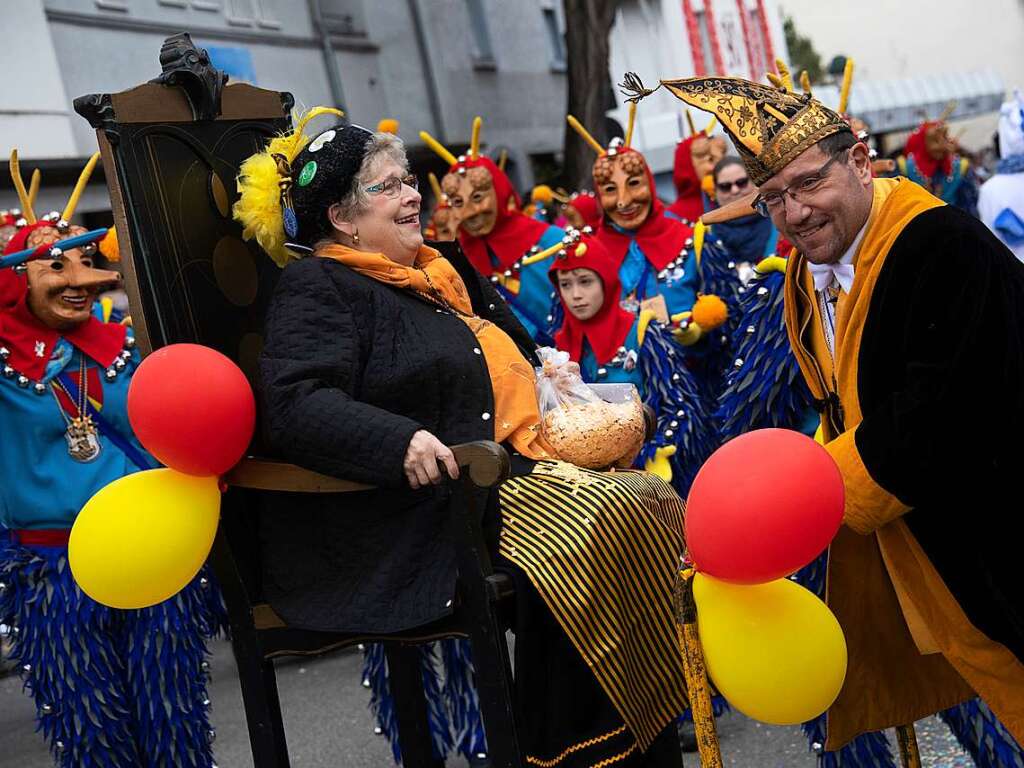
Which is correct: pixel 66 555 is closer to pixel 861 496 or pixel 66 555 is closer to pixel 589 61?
pixel 861 496

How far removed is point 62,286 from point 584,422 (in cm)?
183

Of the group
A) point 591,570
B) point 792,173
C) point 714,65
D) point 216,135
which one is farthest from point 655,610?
point 714,65

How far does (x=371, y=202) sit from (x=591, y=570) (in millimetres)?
1035

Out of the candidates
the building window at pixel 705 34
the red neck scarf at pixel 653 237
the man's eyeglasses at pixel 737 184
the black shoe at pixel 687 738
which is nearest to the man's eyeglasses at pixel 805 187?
the black shoe at pixel 687 738

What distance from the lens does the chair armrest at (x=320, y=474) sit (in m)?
2.94

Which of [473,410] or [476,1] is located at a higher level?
[476,1]

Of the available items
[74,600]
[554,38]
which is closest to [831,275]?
[74,600]

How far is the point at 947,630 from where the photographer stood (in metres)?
2.85

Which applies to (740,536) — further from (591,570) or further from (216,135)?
(216,135)

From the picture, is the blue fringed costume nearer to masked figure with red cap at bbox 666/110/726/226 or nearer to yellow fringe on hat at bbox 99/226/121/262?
yellow fringe on hat at bbox 99/226/121/262

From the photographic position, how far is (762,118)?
2869 millimetres

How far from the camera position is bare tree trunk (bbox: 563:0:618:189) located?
1380 centimetres

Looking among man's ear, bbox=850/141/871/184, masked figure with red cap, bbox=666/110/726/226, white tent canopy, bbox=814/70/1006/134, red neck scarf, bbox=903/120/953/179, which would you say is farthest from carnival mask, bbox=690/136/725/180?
white tent canopy, bbox=814/70/1006/134

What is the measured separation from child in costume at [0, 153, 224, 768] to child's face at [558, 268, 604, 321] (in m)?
1.69
